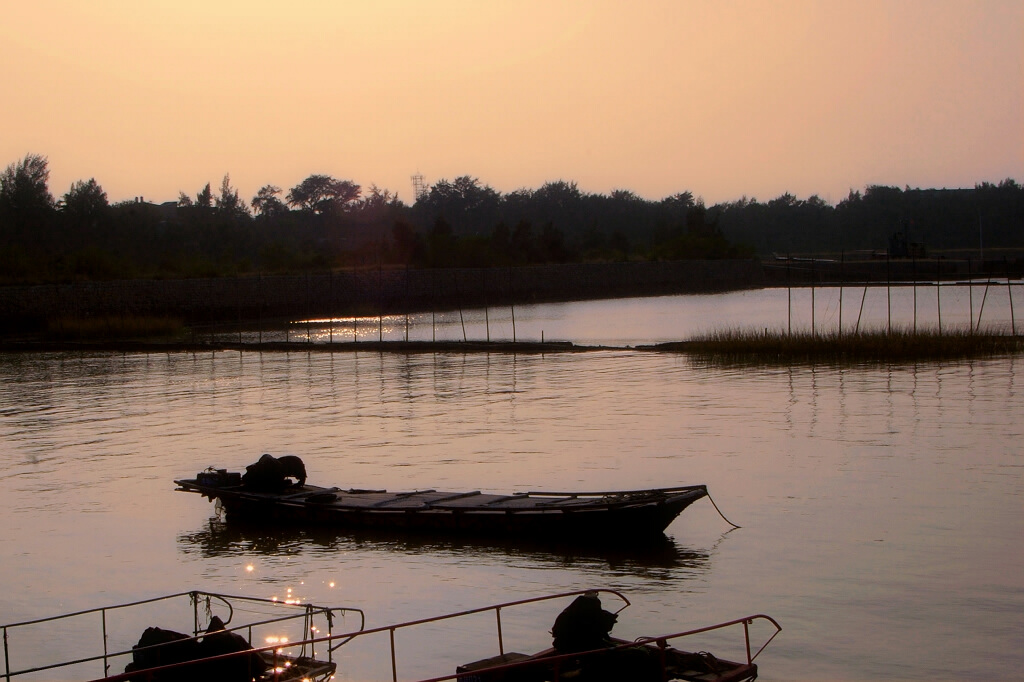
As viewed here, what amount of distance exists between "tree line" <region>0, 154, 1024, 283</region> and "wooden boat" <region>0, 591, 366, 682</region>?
157 feet

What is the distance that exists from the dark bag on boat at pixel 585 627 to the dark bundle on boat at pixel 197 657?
93.8 inches

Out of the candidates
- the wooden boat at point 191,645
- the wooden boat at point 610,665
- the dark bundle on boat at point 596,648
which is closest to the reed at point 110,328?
the wooden boat at point 191,645

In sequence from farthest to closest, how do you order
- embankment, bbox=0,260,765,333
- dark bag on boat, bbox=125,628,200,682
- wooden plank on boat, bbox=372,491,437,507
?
embankment, bbox=0,260,765,333
wooden plank on boat, bbox=372,491,437,507
dark bag on boat, bbox=125,628,200,682

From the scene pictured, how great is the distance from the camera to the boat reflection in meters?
14.2

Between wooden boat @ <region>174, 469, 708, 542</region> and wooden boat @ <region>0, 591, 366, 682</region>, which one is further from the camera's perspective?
wooden boat @ <region>174, 469, 708, 542</region>

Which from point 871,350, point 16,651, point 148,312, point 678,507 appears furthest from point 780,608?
point 148,312

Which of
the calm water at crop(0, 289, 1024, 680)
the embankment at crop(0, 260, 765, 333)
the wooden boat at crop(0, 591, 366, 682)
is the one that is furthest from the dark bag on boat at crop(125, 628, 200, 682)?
the embankment at crop(0, 260, 765, 333)

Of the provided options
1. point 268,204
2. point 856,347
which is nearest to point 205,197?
point 268,204

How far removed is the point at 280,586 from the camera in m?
13.9

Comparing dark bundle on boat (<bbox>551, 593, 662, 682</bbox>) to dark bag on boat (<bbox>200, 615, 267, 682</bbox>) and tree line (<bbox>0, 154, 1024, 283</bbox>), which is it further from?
tree line (<bbox>0, 154, 1024, 283</bbox>)

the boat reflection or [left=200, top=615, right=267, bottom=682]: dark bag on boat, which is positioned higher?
[left=200, top=615, right=267, bottom=682]: dark bag on boat

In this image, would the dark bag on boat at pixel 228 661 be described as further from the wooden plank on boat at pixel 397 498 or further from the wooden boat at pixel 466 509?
the wooden plank on boat at pixel 397 498

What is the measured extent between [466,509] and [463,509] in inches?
1.8

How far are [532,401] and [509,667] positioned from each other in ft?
72.6
